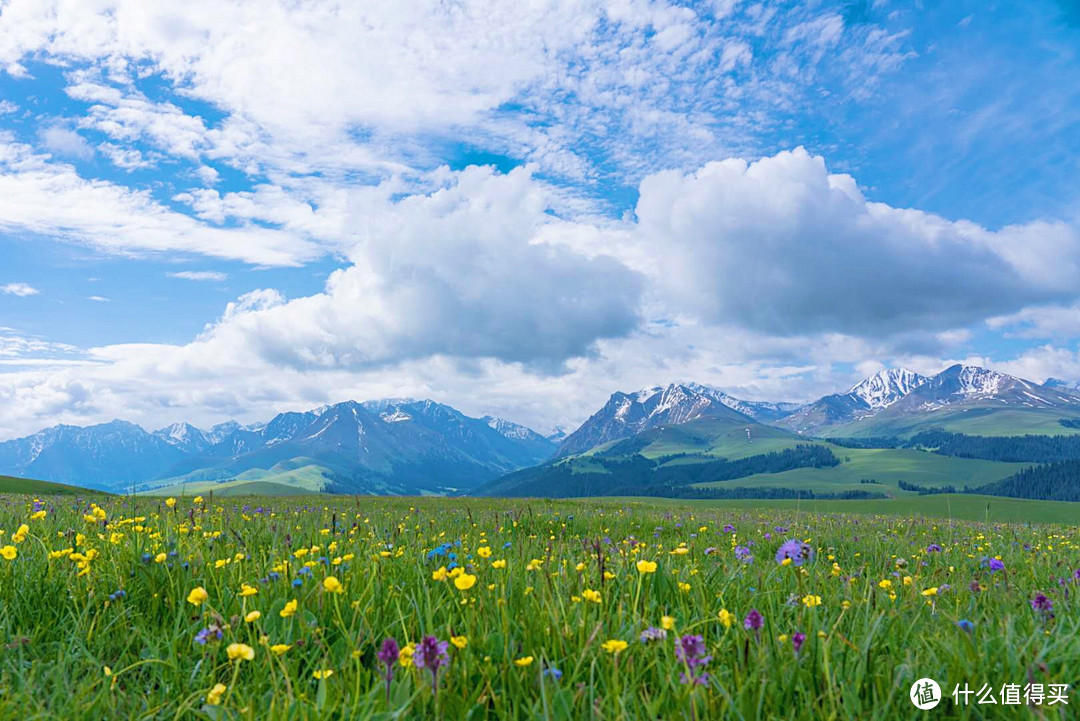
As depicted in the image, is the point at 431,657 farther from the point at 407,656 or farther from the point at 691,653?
the point at 691,653

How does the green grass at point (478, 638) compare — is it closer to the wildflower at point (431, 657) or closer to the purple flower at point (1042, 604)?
the purple flower at point (1042, 604)

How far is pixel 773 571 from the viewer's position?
5.13 m

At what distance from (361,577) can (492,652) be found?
1660 mm

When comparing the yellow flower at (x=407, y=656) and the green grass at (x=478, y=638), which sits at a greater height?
the yellow flower at (x=407, y=656)

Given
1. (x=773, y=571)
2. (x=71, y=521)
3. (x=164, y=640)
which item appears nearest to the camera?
(x=164, y=640)

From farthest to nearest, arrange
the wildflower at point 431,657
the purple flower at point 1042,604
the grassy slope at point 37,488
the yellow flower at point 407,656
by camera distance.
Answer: the grassy slope at point 37,488, the purple flower at point 1042,604, the yellow flower at point 407,656, the wildflower at point 431,657

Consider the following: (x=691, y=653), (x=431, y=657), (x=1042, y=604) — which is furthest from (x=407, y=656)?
(x=1042, y=604)

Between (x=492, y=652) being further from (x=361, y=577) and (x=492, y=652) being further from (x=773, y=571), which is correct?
(x=773, y=571)

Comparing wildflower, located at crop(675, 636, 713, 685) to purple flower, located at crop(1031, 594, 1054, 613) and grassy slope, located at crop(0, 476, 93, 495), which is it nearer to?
purple flower, located at crop(1031, 594, 1054, 613)

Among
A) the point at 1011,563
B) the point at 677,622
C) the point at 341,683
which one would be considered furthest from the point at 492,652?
the point at 1011,563

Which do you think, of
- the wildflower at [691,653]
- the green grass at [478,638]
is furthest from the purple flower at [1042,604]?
the wildflower at [691,653]

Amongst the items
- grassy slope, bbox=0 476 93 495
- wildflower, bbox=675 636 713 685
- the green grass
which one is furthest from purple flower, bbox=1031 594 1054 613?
grassy slope, bbox=0 476 93 495

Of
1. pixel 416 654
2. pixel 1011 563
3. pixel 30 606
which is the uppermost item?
pixel 416 654

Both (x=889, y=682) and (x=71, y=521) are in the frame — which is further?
(x=71, y=521)
